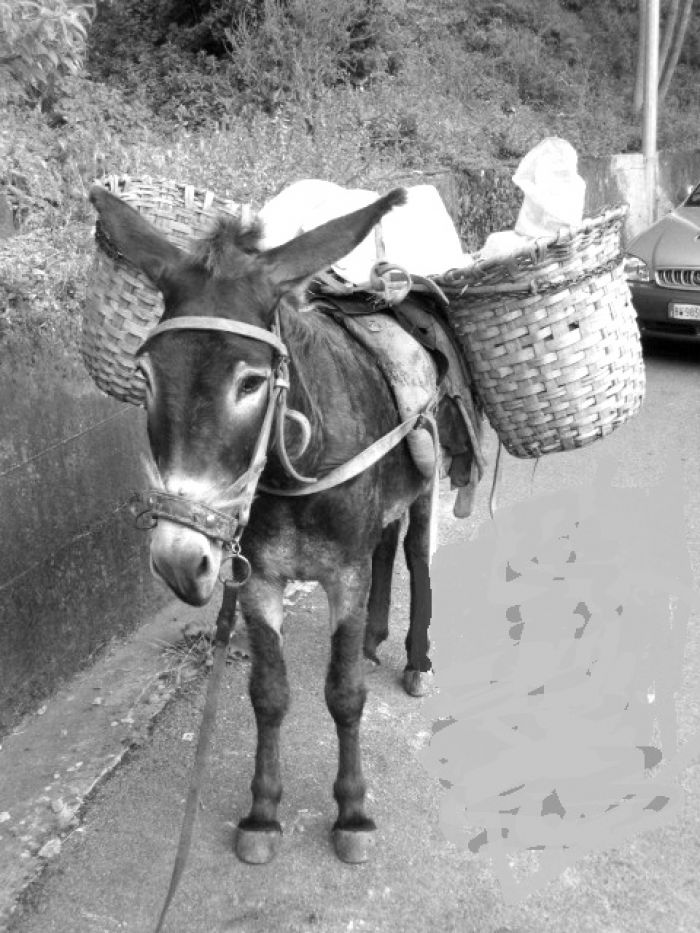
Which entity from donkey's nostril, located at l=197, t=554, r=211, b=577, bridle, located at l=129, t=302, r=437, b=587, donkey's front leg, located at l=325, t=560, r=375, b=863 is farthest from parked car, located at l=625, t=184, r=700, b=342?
donkey's nostril, located at l=197, t=554, r=211, b=577

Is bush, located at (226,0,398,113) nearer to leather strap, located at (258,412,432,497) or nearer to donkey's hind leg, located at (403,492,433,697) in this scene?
donkey's hind leg, located at (403,492,433,697)

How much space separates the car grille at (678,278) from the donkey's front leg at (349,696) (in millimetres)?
6746

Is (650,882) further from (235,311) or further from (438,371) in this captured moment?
(235,311)

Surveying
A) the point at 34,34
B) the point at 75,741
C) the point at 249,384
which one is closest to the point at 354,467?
the point at 249,384

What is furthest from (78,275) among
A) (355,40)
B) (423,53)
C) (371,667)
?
(423,53)

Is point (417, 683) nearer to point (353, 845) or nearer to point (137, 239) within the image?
point (353, 845)

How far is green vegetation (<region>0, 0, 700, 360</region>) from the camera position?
201 inches

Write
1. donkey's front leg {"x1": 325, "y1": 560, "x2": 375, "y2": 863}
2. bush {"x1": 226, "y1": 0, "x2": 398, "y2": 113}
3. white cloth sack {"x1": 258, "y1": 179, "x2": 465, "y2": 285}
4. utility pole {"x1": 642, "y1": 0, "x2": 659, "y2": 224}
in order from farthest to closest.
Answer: utility pole {"x1": 642, "y1": 0, "x2": 659, "y2": 224} < bush {"x1": 226, "y1": 0, "x2": 398, "y2": 113} < white cloth sack {"x1": 258, "y1": 179, "x2": 465, "y2": 285} < donkey's front leg {"x1": 325, "y1": 560, "x2": 375, "y2": 863}

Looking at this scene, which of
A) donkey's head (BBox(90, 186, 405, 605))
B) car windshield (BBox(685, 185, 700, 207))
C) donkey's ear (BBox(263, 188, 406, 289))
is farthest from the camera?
→ car windshield (BBox(685, 185, 700, 207))

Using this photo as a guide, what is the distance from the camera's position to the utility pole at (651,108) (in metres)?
13.2

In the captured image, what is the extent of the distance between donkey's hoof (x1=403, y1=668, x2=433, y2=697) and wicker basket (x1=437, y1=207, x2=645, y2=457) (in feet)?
3.70

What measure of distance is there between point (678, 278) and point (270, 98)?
15.1ft

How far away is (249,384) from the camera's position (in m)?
2.29

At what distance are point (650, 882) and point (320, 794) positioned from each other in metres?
1.11
